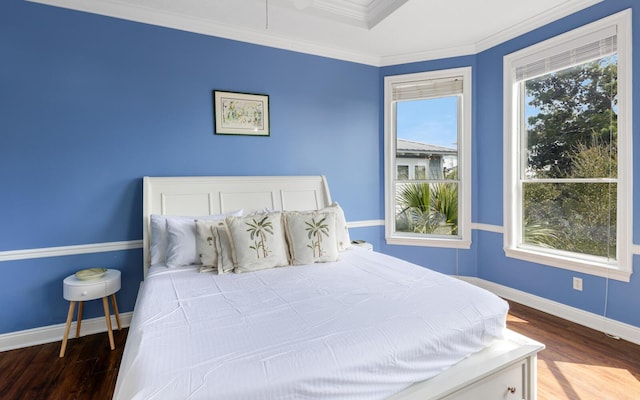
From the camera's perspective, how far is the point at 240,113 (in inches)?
129

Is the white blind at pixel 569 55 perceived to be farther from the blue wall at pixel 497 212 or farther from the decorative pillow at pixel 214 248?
the decorative pillow at pixel 214 248

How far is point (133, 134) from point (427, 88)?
3.29 m

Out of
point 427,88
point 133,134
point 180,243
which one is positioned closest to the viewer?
point 180,243

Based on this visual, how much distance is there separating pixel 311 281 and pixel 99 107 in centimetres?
239

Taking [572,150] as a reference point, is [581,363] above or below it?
below

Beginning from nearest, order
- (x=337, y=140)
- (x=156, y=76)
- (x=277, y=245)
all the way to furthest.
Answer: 1. (x=277, y=245)
2. (x=156, y=76)
3. (x=337, y=140)

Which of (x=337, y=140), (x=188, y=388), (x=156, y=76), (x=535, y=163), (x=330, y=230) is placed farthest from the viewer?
Answer: (x=337, y=140)

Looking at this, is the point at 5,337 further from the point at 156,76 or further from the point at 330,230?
the point at 330,230

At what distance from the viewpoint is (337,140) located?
3.83 metres

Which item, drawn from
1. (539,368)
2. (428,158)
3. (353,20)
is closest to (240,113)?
(353,20)

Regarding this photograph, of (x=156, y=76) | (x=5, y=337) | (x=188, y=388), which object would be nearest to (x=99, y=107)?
(x=156, y=76)

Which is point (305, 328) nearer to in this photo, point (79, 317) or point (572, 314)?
point (79, 317)

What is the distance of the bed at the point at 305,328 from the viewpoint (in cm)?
112

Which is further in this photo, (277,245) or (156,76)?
(156,76)
